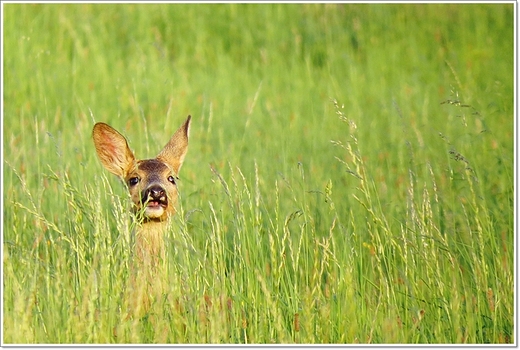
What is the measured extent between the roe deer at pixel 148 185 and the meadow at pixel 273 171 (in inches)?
5.2

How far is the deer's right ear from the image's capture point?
5997 mm

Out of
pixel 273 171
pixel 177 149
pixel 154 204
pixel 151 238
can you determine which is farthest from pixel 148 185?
pixel 273 171

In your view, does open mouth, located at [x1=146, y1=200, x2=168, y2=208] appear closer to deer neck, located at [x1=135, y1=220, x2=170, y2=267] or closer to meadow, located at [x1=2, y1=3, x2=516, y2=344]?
deer neck, located at [x1=135, y1=220, x2=170, y2=267]

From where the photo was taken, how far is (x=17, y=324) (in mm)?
4707

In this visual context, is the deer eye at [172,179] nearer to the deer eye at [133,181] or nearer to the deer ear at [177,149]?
the deer eye at [133,181]

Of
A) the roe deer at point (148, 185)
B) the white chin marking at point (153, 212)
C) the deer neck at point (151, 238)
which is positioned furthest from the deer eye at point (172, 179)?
the white chin marking at point (153, 212)

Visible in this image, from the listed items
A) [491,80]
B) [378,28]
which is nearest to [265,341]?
[491,80]

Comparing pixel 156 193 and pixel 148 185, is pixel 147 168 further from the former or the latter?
pixel 156 193

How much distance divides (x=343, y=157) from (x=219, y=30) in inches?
136

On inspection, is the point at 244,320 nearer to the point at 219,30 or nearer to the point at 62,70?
the point at 62,70

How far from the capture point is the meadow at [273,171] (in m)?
4.91

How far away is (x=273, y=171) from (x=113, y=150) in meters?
1.78

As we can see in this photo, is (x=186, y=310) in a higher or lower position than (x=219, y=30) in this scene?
lower

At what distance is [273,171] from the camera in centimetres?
751
